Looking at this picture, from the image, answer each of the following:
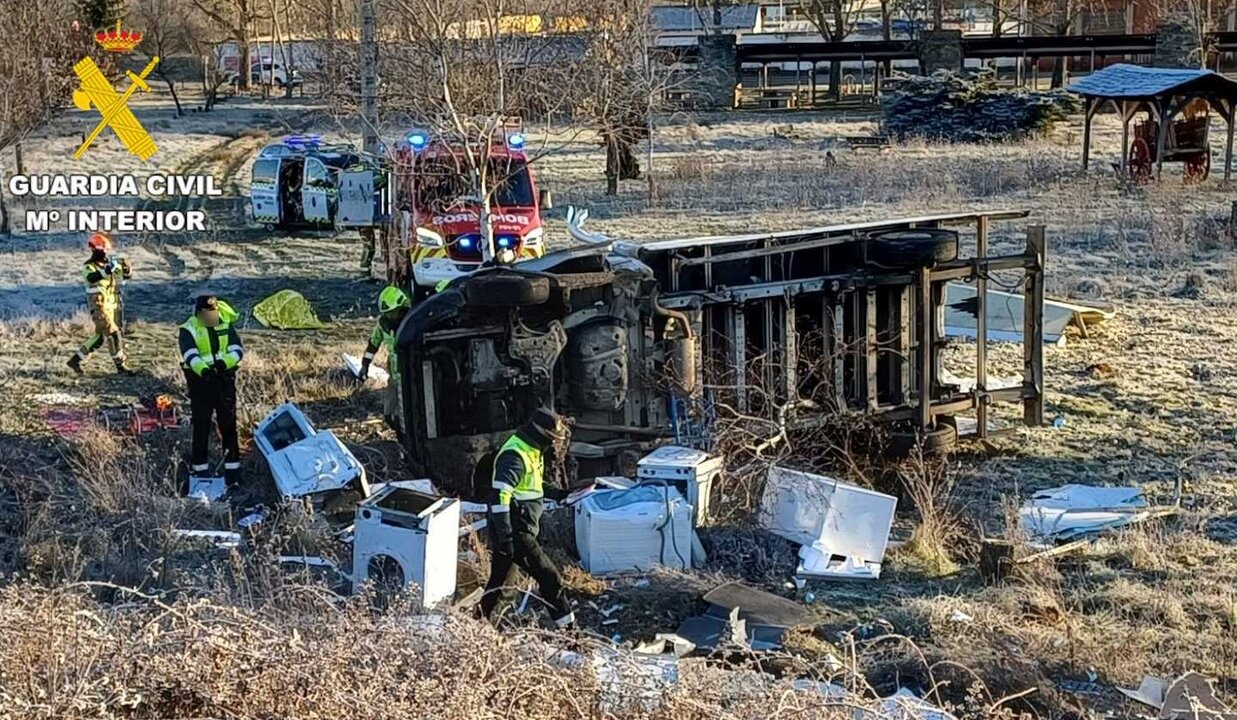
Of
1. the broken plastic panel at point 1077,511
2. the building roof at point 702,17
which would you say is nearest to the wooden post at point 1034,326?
the broken plastic panel at point 1077,511

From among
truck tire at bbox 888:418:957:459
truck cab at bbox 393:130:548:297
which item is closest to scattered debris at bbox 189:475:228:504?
truck tire at bbox 888:418:957:459

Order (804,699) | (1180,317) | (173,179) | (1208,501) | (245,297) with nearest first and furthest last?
1. (804,699)
2. (1208,501)
3. (1180,317)
4. (245,297)
5. (173,179)

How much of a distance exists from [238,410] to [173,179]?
2061cm

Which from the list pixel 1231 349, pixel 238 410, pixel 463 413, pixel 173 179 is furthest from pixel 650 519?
pixel 173 179

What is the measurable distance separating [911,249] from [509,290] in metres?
3.07

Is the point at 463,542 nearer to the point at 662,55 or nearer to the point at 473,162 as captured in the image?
the point at 473,162

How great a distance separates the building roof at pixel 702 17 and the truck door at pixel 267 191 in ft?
127

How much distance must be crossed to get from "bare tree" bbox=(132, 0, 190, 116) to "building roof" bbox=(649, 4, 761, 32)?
1928 centimetres

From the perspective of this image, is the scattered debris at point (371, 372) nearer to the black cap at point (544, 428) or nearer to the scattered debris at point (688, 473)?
the scattered debris at point (688, 473)

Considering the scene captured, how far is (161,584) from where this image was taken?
8.50 m

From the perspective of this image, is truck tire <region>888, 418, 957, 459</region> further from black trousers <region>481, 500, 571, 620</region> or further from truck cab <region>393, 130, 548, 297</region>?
truck cab <region>393, 130, 548, 297</region>

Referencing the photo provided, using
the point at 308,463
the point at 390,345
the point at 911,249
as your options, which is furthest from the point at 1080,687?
the point at 390,345

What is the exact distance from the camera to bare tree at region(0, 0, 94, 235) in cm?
2202

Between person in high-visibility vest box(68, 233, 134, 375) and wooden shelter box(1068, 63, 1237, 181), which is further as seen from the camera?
wooden shelter box(1068, 63, 1237, 181)
